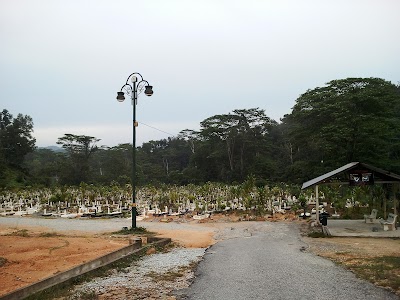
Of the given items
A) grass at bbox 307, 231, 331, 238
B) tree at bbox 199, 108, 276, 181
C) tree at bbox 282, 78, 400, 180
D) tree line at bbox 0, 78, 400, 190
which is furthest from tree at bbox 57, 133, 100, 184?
grass at bbox 307, 231, 331, 238

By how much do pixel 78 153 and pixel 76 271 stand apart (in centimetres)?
4205

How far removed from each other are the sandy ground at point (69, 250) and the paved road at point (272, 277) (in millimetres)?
1019

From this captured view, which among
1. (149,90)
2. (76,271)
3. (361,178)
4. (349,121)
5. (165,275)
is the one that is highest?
(349,121)

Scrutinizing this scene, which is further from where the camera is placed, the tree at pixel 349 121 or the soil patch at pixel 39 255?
the tree at pixel 349 121

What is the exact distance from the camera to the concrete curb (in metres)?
5.10

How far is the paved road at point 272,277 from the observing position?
543cm

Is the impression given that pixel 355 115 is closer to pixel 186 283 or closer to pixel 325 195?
pixel 325 195

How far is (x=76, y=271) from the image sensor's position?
6.46 metres

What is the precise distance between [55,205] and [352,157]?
2149cm

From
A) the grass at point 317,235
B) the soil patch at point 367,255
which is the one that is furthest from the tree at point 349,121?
the soil patch at point 367,255

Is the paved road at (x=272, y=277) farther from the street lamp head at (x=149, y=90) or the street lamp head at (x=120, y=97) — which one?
the street lamp head at (x=120, y=97)

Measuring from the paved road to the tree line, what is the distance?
63.0 feet

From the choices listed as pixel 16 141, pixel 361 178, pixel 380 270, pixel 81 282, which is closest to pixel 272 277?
pixel 380 270

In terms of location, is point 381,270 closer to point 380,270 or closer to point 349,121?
point 380,270
